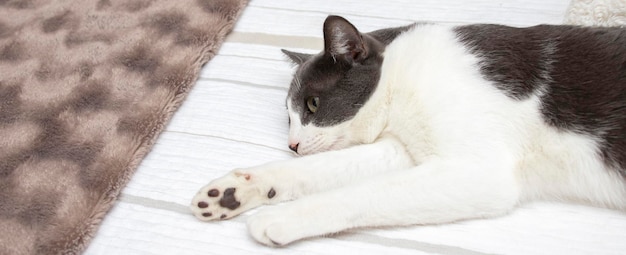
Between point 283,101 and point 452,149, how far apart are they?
0.56 metres

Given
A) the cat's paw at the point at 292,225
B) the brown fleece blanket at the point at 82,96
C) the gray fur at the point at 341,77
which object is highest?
the gray fur at the point at 341,77

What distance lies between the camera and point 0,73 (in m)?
1.71

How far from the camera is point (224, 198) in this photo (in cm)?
119

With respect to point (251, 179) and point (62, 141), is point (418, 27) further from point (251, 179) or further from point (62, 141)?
point (62, 141)

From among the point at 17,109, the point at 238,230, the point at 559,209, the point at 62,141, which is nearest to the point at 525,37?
the point at 559,209

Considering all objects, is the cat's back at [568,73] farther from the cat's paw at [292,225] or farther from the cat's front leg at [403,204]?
the cat's paw at [292,225]

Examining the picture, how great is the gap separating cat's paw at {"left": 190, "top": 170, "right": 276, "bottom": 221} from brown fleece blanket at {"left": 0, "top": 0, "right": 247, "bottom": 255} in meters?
0.23

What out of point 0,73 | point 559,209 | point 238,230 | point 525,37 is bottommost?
point 0,73

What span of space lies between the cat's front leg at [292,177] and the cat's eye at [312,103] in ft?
0.35

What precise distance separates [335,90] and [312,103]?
67mm

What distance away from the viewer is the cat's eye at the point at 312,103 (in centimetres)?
131

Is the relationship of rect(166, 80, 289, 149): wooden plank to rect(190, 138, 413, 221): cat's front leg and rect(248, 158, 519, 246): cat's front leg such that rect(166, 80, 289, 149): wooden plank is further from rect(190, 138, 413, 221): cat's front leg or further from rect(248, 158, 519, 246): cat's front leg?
rect(248, 158, 519, 246): cat's front leg

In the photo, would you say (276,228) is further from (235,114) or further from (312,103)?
(235,114)

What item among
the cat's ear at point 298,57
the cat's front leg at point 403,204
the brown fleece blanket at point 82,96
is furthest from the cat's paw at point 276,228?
the cat's ear at point 298,57
